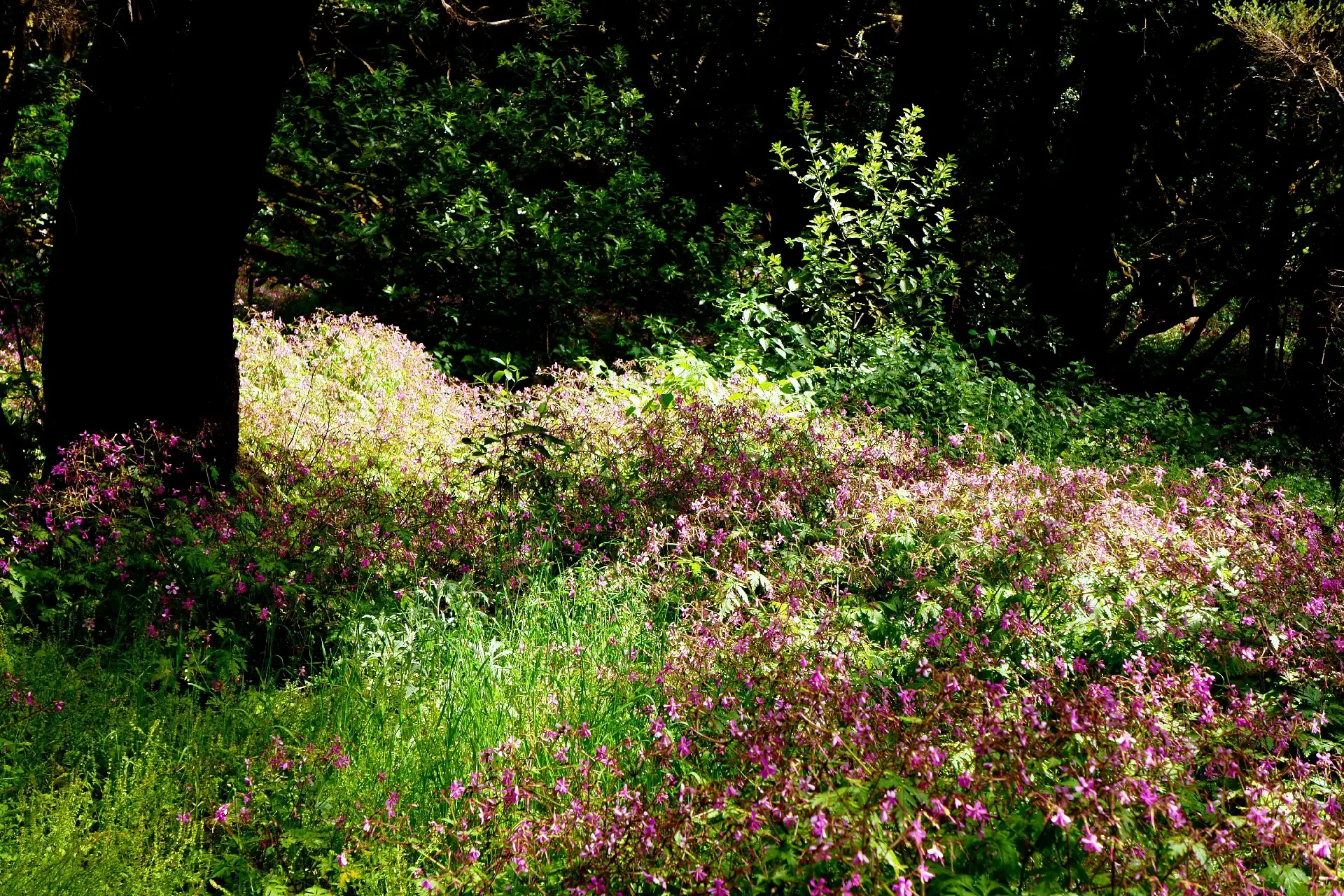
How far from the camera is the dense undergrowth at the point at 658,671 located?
2092mm

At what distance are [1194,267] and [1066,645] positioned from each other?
11.3 m

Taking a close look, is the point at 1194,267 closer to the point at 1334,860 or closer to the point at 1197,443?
the point at 1197,443

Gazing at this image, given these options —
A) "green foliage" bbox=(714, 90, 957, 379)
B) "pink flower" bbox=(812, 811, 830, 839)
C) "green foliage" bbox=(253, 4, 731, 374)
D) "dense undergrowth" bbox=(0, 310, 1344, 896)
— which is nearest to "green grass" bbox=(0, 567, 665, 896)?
"dense undergrowth" bbox=(0, 310, 1344, 896)

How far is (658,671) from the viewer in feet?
11.3

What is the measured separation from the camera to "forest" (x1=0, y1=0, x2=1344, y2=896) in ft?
7.25

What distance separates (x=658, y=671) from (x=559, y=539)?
1477mm

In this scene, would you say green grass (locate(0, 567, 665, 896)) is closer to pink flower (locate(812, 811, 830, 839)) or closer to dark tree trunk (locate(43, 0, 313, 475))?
pink flower (locate(812, 811, 830, 839))

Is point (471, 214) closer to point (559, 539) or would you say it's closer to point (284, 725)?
point (559, 539)

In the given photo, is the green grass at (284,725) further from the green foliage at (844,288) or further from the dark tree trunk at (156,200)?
the green foliage at (844,288)

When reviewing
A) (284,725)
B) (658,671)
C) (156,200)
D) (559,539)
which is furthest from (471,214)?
(284,725)

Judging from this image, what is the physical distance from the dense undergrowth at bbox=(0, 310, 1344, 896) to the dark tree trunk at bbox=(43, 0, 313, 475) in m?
0.35

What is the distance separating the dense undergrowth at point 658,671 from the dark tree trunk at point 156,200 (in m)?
0.35

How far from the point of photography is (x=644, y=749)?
2.74m

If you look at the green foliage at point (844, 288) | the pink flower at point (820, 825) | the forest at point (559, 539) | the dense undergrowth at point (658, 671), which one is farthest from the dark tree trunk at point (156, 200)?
Result: the green foliage at point (844, 288)
